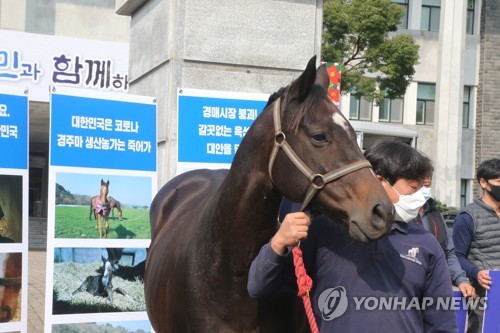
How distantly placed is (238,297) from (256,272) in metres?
0.58

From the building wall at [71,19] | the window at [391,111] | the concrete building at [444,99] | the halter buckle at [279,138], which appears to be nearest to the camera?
the halter buckle at [279,138]

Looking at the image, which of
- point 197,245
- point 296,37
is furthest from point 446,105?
point 197,245

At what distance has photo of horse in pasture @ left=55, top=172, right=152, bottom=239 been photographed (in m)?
5.49

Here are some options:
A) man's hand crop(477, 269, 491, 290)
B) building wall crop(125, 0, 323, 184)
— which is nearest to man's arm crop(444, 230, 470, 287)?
man's hand crop(477, 269, 491, 290)

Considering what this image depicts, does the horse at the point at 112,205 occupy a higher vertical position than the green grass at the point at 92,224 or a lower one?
higher

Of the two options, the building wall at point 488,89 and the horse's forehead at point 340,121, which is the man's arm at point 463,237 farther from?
the building wall at point 488,89

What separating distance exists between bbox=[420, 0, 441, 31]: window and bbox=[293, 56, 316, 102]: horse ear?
29085 mm

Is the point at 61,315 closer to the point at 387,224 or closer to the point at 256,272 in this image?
the point at 256,272

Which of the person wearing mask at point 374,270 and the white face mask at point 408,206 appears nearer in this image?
the person wearing mask at point 374,270

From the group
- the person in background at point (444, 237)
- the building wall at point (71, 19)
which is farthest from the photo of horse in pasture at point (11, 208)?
the building wall at point (71, 19)

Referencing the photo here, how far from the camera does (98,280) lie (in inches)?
223

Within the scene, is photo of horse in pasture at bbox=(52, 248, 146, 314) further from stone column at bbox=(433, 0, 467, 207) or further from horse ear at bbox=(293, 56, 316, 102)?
stone column at bbox=(433, 0, 467, 207)

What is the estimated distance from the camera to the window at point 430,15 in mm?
30812

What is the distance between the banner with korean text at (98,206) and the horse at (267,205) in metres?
1.75
